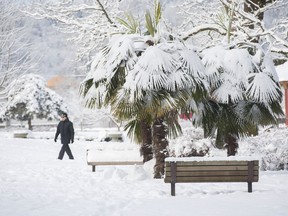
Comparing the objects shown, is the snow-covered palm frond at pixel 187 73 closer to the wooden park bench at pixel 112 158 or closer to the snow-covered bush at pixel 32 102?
the wooden park bench at pixel 112 158

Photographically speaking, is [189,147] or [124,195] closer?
[124,195]

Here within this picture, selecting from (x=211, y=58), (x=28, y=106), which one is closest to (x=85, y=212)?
(x=211, y=58)

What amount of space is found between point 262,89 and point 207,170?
9.83ft

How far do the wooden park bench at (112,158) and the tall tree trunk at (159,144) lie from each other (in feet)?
4.59

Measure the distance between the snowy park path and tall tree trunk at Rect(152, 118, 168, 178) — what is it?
308mm

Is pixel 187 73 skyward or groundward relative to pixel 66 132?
skyward

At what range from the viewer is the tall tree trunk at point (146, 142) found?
1220cm

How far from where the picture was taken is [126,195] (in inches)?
353

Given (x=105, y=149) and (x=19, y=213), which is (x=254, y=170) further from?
(x=105, y=149)

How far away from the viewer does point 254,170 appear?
921cm

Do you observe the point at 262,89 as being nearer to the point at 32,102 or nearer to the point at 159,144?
the point at 159,144

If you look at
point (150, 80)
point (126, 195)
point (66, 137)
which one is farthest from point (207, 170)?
point (66, 137)

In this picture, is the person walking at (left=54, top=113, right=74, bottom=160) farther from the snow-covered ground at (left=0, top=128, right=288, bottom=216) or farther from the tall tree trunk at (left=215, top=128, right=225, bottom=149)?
the tall tree trunk at (left=215, top=128, right=225, bottom=149)

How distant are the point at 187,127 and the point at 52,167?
3961 mm
